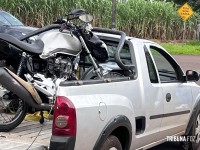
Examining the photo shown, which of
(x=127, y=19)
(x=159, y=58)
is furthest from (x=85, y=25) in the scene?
(x=127, y=19)

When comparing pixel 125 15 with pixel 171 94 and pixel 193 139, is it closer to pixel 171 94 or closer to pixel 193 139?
pixel 193 139

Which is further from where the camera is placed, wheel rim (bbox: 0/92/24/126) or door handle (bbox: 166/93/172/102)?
door handle (bbox: 166/93/172/102)

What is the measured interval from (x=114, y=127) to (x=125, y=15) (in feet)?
88.0

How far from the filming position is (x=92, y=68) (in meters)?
5.55

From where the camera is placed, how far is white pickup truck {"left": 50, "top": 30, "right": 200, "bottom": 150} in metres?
4.15

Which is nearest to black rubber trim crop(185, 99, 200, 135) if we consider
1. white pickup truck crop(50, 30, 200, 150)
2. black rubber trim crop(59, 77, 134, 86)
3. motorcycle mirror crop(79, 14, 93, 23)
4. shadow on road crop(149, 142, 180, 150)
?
white pickup truck crop(50, 30, 200, 150)

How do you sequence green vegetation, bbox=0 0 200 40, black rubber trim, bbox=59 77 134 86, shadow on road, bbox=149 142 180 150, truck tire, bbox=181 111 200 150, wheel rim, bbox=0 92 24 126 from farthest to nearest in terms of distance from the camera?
green vegetation, bbox=0 0 200 40 → shadow on road, bbox=149 142 180 150 → truck tire, bbox=181 111 200 150 → wheel rim, bbox=0 92 24 126 → black rubber trim, bbox=59 77 134 86

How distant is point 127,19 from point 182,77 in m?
25.1

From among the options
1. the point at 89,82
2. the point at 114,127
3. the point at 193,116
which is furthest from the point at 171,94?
the point at 89,82

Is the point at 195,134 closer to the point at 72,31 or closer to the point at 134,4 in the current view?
the point at 72,31

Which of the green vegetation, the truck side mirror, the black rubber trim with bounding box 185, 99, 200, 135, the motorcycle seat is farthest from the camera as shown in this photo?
the green vegetation

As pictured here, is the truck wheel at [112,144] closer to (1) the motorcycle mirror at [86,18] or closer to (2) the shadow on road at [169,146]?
(1) the motorcycle mirror at [86,18]

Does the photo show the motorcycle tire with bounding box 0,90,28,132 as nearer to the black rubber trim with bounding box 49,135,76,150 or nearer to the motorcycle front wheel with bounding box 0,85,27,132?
the motorcycle front wheel with bounding box 0,85,27,132

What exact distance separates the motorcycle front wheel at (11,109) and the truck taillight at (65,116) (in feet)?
3.73
